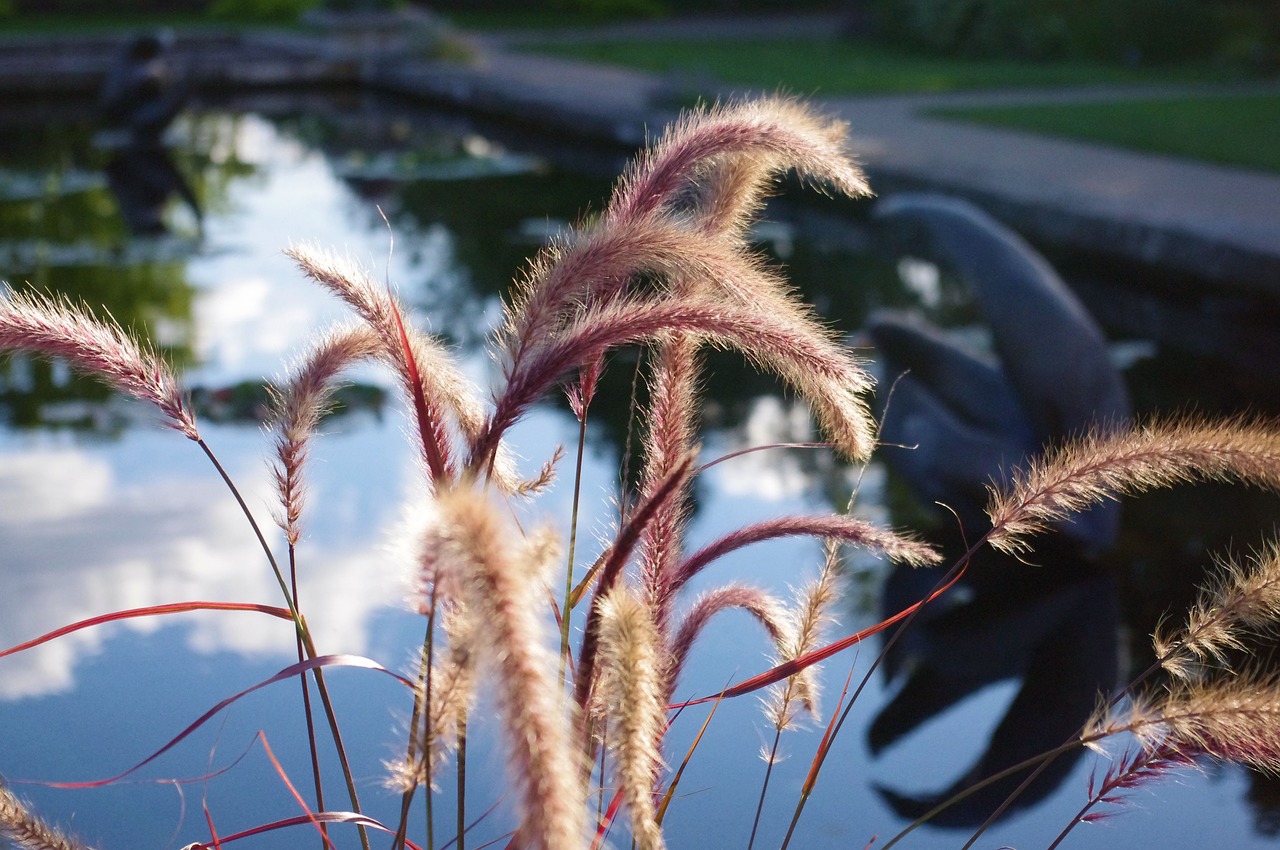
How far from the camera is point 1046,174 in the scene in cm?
871

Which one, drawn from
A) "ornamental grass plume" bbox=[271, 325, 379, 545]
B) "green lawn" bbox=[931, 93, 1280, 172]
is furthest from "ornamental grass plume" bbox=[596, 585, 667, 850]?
"green lawn" bbox=[931, 93, 1280, 172]

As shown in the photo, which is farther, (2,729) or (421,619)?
(421,619)

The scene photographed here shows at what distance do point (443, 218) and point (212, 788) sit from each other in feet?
22.5

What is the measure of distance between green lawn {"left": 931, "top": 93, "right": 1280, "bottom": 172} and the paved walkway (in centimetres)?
32

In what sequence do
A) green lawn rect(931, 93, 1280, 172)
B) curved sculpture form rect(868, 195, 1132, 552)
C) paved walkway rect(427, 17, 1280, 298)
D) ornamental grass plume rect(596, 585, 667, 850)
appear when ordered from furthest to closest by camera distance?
green lawn rect(931, 93, 1280, 172) < paved walkway rect(427, 17, 1280, 298) < curved sculpture form rect(868, 195, 1132, 552) < ornamental grass plume rect(596, 585, 667, 850)

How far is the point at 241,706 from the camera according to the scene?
3.10 m

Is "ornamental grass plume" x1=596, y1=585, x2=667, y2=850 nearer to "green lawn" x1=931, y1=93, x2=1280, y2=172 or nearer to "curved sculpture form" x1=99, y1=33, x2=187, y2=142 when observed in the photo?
"green lawn" x1=931, y1=93, x2=1280, y2=172

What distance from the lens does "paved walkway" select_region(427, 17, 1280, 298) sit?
6641 mm

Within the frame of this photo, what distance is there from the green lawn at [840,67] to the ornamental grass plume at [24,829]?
10818 mm

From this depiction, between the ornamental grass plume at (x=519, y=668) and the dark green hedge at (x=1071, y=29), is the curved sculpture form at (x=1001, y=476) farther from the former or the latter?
the dark green hedge at (x=1071, y=29)

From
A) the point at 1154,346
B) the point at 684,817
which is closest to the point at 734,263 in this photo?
the point at 684,817

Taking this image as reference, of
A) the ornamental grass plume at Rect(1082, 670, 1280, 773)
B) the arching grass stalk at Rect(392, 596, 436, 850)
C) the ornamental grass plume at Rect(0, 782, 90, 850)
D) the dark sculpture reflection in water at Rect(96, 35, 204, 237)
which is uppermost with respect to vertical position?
the dark sculpture reflection in water at Rect(96, 35, 204, 237)

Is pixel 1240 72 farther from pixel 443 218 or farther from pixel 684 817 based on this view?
pixel 684 817

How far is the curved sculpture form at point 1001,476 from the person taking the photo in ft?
10.4
